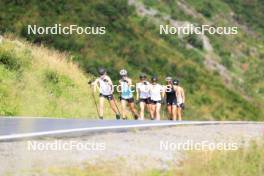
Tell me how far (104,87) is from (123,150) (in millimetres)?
8130

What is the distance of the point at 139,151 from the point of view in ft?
34.0

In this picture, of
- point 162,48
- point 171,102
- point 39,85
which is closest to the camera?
point 171,102

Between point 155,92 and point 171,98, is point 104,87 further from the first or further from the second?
point 171,98

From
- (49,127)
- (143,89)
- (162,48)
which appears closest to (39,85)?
(143,89)

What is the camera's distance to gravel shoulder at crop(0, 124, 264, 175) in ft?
28.8

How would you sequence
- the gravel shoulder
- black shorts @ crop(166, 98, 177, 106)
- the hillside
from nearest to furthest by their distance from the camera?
the gravel shoulder → black shorts @ crop(166, 98, 177, 106) → the hillside

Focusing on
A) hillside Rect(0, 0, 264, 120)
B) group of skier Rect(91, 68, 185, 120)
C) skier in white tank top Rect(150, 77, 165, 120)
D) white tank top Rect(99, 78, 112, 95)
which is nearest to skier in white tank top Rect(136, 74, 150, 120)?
group of skier Rect(91, 68, 185, 120)

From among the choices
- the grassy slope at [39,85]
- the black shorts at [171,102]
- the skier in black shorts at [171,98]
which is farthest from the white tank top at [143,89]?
the grassy slope at [39,85]

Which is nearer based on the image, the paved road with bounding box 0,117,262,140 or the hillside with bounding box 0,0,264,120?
the paved road with bounding box 0,117,262,140

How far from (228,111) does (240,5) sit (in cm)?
2718

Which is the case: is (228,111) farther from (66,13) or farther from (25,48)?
(25,48)

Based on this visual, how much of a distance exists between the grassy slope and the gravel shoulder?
7.52 m

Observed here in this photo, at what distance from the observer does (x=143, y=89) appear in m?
18.9

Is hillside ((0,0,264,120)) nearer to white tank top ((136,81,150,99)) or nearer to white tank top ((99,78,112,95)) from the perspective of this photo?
white tank top ((136,81,150,99))
